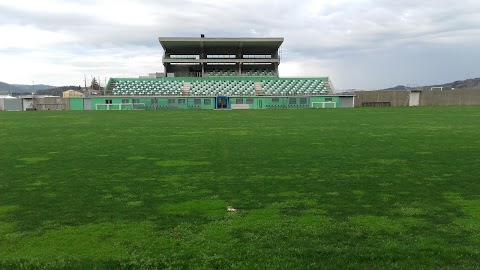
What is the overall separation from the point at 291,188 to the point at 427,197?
247 centimetres

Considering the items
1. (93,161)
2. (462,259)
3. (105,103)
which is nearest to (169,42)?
(105,103)

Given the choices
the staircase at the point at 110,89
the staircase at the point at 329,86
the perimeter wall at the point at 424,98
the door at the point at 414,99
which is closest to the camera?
the perimeter wall at the point at 424,98

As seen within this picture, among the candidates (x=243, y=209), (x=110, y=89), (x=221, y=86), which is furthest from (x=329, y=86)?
(x=243, y=209)

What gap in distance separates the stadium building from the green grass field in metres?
40.1

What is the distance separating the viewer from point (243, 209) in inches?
257

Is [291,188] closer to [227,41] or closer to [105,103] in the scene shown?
[105,103]

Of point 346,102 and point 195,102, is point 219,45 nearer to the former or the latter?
point 195,102

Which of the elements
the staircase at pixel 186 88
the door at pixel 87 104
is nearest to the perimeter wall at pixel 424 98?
the staircase at pixel 186 88

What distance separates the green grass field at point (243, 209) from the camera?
4.64 m

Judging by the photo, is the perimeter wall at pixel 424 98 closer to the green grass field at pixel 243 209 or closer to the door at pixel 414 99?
the door at pixel 414 99

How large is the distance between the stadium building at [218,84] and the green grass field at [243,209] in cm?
4006

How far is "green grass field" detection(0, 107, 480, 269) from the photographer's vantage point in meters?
4.64

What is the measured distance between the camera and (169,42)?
57406 mm

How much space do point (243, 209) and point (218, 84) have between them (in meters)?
51.9
